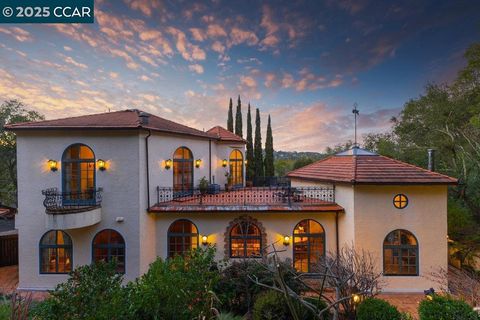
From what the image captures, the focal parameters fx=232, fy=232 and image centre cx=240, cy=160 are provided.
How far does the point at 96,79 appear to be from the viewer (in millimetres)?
16016

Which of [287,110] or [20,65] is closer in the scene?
[20,65]

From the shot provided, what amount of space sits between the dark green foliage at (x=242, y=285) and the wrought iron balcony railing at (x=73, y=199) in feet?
20.4

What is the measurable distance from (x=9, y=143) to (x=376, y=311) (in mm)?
24618

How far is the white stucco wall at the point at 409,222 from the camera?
941cm

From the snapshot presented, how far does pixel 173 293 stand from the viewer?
4574 millimetres

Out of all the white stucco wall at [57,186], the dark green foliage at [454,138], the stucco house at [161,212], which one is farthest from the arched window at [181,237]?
the dark green foliage at [454,138]

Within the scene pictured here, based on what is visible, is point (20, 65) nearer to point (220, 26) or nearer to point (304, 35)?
point (220, 26)

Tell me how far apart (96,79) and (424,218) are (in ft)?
66.4

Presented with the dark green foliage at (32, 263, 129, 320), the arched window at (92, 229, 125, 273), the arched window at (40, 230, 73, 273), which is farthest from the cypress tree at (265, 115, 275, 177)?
the dark green foliage at (32, 263, 129, 320)

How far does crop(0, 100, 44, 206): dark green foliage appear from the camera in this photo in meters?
17.5

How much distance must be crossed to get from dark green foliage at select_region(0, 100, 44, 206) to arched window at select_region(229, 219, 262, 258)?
18481 mm

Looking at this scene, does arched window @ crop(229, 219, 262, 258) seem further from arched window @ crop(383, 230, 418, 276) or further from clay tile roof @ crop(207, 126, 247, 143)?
clay tile roof @ crop(207, 126, 247, 143)

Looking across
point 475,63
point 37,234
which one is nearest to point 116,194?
point 37,234

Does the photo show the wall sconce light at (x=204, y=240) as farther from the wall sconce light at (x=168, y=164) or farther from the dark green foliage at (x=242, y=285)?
the wall sconce light at (x=168, y=164)
